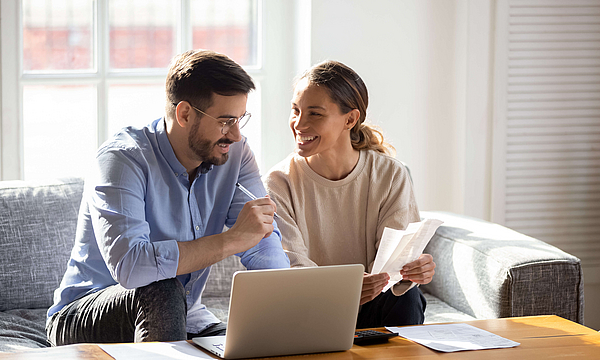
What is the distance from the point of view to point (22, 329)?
1729 mm

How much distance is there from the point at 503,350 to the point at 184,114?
893mm

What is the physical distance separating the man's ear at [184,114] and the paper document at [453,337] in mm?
685

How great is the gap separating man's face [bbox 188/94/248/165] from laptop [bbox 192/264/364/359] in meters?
0.53

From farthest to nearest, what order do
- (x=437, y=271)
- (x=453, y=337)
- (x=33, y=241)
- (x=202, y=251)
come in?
(x=437, y=271) < (x=33, y=241) < (x=202, y=251) < (x=453, y=337)

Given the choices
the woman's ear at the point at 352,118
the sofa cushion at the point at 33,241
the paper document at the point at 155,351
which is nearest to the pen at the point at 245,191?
the woman's ear at the point at 352,118

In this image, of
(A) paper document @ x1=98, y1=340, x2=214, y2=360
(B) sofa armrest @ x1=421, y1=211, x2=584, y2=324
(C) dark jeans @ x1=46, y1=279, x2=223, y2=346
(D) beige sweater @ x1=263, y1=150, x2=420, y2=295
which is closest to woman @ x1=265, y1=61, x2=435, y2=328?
(D) beige sweater @ x1=263, y1=150, x2=420, y2=295

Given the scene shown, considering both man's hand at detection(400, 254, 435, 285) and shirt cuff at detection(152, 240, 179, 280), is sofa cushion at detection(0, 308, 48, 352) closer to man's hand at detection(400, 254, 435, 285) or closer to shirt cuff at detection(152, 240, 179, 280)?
shirt cuff at detection(152, 240, 179, 280)

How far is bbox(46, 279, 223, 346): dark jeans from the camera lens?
126cm

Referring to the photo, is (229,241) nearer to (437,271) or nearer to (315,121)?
(315,121)

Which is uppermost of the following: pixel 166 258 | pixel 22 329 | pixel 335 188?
pixel 335 188

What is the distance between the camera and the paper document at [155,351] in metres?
1.08

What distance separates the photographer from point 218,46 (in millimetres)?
2678

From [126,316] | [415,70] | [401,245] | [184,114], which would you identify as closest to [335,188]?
[401,245]

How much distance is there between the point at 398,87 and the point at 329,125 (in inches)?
38.7
